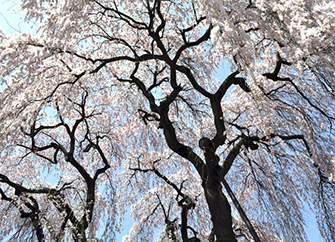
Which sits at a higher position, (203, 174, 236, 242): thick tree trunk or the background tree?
the background tree

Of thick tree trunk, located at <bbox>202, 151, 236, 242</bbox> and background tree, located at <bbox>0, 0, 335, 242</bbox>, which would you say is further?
thick tree trunk, located at <bbox>202, 151, 236, 242</bbox>

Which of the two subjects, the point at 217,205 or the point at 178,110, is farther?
the point at 178,110

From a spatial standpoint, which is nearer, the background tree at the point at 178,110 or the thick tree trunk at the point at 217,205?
the background tree at the point at 178,110

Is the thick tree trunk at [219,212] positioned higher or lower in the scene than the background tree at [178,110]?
lower

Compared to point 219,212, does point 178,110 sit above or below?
above

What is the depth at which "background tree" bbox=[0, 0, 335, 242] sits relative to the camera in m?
2.16

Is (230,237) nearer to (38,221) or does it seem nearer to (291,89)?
(291,89)

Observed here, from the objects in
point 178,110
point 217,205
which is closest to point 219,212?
point 217,205

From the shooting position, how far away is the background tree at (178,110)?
7.09 ft

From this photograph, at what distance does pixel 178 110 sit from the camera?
640 cm

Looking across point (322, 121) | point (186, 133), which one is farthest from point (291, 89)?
point (186, 133)

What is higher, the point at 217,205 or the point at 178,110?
the point at 178,110

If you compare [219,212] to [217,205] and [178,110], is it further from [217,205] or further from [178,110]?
[178,110]

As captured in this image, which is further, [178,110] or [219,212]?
[178,110]
